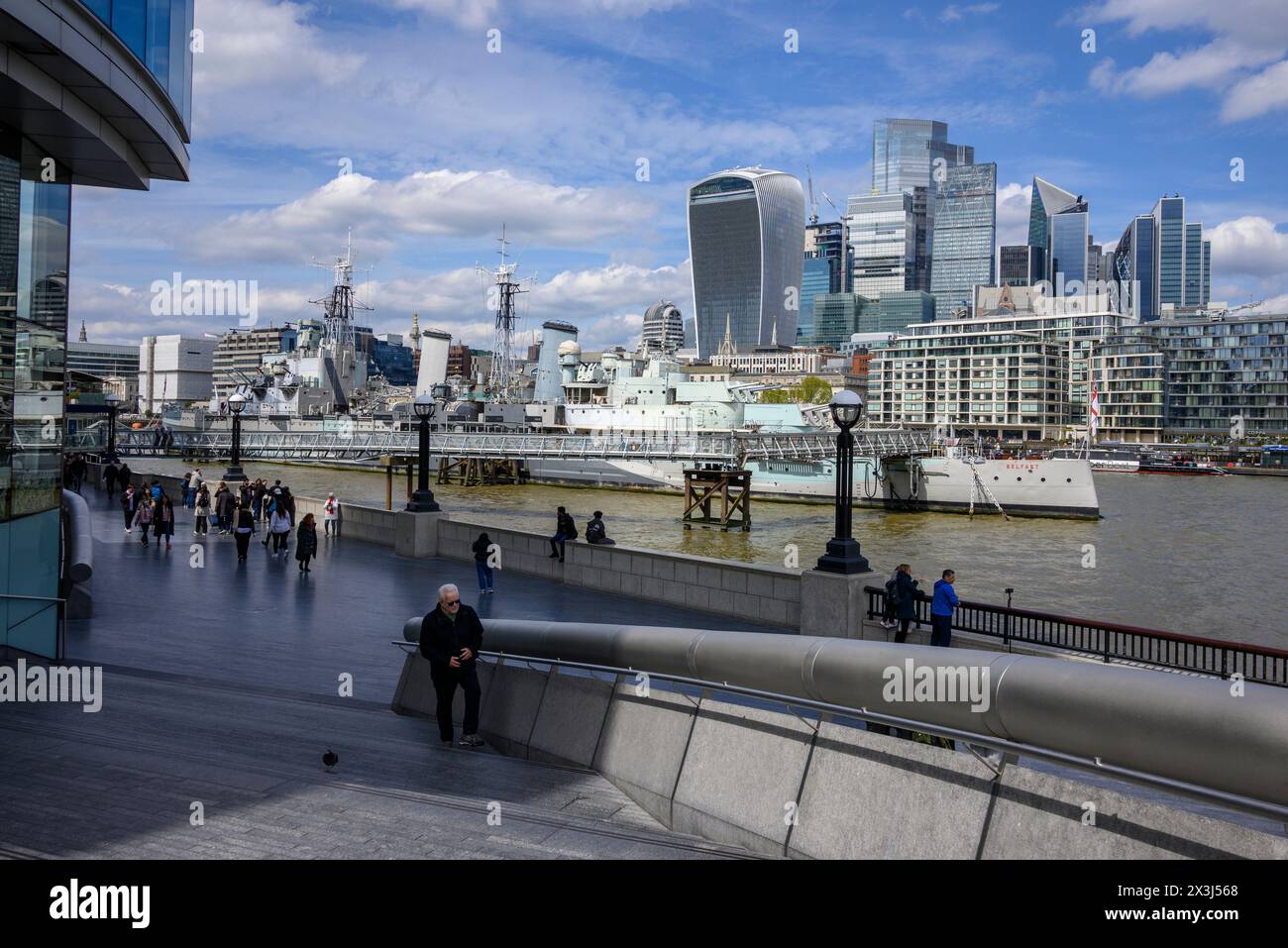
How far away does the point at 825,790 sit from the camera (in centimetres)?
490

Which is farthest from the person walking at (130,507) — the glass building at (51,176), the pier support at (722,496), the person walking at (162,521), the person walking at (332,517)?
the pier support at (722,496)

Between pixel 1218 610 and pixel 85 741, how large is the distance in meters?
26.5

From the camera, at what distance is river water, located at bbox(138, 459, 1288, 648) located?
86.5 ft

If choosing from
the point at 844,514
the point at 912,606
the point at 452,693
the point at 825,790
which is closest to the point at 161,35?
the point at 452,693

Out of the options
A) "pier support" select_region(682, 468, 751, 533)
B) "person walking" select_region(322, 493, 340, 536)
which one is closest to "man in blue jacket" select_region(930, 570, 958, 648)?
"person walking" select_region(322, 493, 340, 536)

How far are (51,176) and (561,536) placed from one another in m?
9.66

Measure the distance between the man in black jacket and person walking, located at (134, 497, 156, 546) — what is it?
1731 cm

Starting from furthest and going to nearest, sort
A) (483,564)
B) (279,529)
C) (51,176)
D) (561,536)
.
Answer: (279,529)
(561,536)
(483,564)
(51,176)

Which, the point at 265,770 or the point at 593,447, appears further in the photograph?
the point at 593,447

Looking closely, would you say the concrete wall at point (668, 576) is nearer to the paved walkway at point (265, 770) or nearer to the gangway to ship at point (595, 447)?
the paved walkway at point (265, 770)

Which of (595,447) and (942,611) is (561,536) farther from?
(595,447)

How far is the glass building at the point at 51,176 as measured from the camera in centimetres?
897

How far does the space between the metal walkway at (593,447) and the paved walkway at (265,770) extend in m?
39.6

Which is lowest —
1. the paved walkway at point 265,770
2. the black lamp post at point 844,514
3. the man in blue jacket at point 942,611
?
the paved walkway at point 265,770
